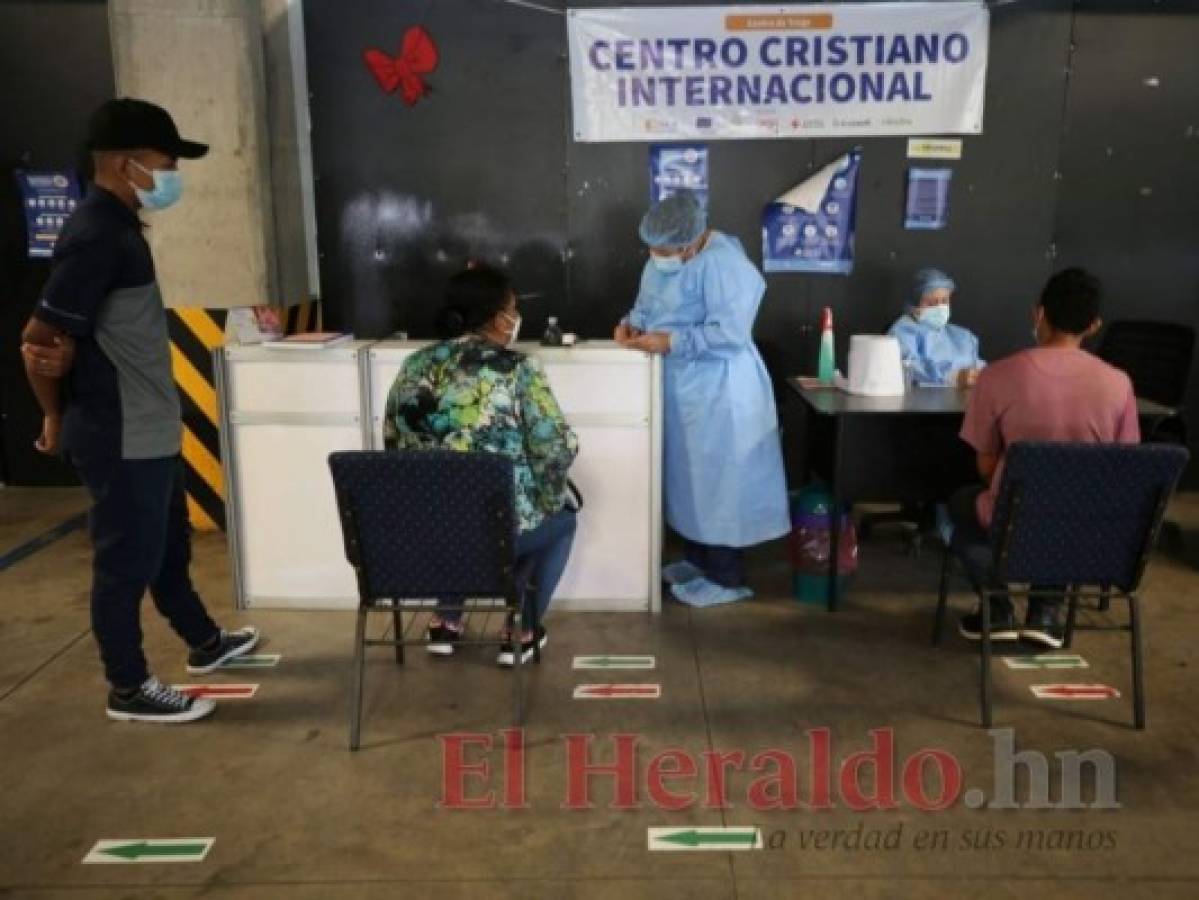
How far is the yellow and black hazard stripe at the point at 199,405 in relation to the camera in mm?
4004

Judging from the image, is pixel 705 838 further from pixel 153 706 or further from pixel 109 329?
pixel 109 329

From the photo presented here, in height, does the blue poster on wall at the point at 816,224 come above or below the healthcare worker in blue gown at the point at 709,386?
above

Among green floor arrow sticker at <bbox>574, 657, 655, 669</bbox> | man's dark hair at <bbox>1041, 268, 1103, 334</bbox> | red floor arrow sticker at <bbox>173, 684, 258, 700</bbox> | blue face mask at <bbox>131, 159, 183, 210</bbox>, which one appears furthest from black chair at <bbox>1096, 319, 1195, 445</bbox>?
blue face mask at <bbox>131, 159, 183, 210</bbox>

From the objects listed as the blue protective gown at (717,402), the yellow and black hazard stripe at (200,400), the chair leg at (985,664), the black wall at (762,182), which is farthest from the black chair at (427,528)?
the black wall at (762,182)

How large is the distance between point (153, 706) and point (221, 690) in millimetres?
235

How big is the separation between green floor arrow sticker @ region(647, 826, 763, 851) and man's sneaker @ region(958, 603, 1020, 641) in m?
1.29

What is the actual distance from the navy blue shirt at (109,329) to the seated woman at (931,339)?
8.66 ft

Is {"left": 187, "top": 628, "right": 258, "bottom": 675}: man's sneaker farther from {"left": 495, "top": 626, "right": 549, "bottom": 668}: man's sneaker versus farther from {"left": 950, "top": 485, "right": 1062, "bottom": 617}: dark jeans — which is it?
{"left": 950, "top": 485, "right": 1062, "bottom": 617}: dark jeans

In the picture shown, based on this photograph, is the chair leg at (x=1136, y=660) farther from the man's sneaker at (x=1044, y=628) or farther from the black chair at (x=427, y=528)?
the black chair at (x=427, y=528)

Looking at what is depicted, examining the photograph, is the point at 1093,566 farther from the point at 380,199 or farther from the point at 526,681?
the point at 380,199

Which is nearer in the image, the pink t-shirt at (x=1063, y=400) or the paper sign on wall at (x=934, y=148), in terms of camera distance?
the pink t-shirt at (x=1063, y=400)

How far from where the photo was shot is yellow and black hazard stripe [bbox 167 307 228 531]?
4004 millimetres

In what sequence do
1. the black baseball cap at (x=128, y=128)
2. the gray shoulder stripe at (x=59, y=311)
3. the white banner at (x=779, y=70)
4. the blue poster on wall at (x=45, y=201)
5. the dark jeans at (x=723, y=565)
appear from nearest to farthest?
1. the gray shoulder stripe at (x=59, y=311)
2. the black baseball cap at (x=128, y=128)
3. the dark jeans at (x=723, y=565)
4. the white banner at (x=779, y=70)
5. the blue poster on wall at (x=45, y=201)

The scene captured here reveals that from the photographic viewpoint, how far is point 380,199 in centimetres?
447
